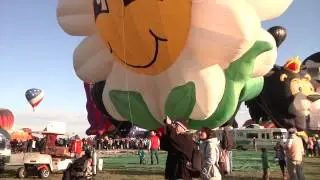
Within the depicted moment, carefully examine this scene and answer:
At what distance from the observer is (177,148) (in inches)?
226

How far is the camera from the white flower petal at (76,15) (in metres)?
9.84

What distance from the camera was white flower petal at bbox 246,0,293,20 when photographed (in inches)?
335

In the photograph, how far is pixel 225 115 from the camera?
895cm

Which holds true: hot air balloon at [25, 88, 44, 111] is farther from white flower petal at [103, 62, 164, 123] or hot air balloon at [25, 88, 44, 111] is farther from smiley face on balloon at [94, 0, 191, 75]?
smiley face on balloon at [94, 0, 191, 75]

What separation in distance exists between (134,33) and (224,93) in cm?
216

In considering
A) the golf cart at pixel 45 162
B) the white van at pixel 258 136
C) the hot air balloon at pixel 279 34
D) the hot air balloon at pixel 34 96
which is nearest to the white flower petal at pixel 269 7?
the golf cart at pixel 45 162

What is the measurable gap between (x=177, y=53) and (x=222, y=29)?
38.5 inches

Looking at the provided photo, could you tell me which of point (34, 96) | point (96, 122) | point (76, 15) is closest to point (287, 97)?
point (96, 122)

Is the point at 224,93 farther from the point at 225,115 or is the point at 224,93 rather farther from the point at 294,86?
the point at 294,86

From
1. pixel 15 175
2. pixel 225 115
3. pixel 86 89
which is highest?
pixel 86 89

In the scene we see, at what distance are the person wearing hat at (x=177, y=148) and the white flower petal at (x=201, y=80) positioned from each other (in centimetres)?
247

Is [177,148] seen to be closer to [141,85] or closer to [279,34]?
[141,85]

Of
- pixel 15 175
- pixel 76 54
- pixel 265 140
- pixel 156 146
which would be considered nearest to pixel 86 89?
pixel 156 146

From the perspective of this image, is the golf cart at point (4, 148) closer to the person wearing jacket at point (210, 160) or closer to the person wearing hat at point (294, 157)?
the person wearing hat at point (294, 157)
